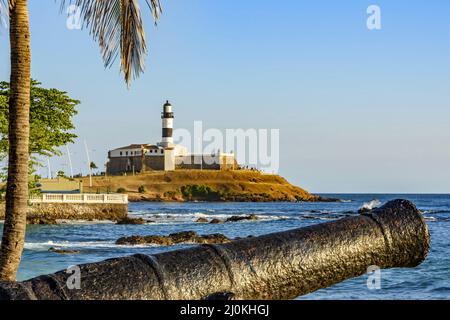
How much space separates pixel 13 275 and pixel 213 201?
417ft

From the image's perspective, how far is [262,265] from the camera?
18.4ft

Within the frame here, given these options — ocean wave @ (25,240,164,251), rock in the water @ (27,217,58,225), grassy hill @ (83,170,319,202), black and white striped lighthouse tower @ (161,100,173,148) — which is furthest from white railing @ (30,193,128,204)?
grassy hill @ (83,170,319,202)

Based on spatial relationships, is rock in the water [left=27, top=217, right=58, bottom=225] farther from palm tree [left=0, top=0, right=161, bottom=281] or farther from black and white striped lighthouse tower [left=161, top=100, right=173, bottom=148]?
black and white striped lighthouse tower [left=161, top=100, right=173, bottom=148]

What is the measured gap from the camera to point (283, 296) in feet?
19.2

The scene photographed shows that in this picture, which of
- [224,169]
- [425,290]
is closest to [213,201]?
[224,169]

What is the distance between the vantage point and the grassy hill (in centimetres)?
12800

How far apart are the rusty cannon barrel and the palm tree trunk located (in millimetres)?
3361

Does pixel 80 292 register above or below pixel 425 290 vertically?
above

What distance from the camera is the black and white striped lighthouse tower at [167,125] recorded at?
4441 inches

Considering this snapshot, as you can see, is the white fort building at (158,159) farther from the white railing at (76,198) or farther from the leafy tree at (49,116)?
the leafy tree at (49,116)

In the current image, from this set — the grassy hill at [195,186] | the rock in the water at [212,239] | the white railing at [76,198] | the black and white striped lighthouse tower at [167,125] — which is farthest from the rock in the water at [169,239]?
the grassy hill at [195,186]

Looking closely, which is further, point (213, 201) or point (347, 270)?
point (213, 201)

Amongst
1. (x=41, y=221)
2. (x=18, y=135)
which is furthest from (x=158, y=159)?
(x=18, y=135)

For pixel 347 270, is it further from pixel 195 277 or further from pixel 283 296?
pixel 195 277
